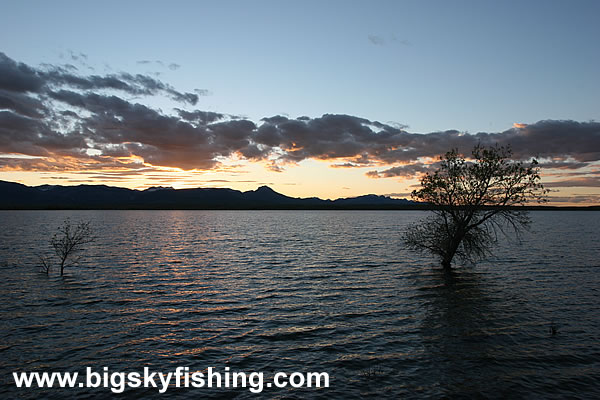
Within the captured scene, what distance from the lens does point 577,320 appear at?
23.7 m

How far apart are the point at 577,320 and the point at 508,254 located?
3624 centimetres

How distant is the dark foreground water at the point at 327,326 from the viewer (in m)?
15.8

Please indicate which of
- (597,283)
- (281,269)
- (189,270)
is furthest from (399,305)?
(189,270)

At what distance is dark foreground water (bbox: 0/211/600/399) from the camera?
51.8 feet

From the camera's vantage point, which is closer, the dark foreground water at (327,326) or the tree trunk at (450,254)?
the dark foreground water at (327,326)

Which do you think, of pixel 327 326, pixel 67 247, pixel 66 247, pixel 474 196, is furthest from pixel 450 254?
pixel 67 247

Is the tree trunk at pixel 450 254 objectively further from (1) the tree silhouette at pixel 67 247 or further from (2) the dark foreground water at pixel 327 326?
(1) the tree silhouette at pixel 67 247

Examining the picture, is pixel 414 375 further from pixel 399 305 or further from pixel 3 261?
pixel 3 261

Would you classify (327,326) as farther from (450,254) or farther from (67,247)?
(67,247)

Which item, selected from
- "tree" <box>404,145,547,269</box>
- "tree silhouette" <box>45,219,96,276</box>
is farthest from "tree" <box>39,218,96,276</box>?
"tree" <box>404,145,547,269</box>

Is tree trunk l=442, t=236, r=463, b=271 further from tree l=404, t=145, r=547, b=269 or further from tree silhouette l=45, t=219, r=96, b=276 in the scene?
tree silhouette l=45, t=219, r=96, b=276

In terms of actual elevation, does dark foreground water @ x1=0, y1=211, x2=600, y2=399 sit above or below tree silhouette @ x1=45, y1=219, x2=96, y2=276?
below

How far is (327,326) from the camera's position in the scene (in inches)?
892

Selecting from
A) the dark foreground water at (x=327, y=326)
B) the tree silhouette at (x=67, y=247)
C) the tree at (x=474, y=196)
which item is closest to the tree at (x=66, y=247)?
the tree silhouette at (x=67, y=247)
